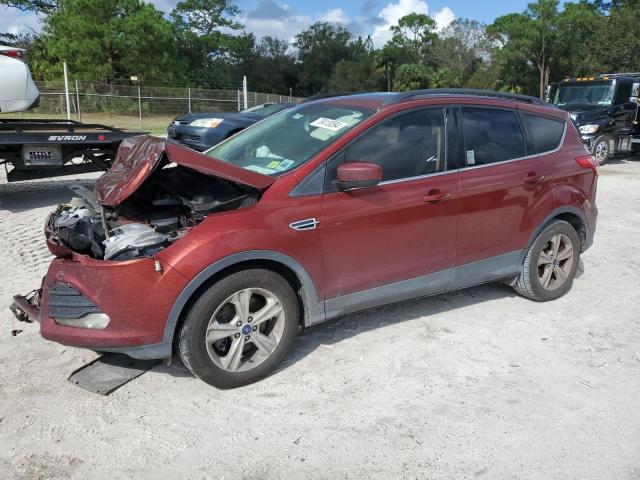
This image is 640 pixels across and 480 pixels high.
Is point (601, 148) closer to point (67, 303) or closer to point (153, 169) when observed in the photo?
point (153, 169)

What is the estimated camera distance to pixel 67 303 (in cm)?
319

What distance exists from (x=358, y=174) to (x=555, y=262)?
242 centimetres

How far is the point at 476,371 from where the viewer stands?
372 cm

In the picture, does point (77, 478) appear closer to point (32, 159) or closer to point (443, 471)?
point (443, 471)

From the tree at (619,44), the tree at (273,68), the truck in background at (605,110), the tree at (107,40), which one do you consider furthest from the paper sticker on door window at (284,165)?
the tree at (273,68)

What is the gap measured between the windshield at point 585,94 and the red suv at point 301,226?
12.2m

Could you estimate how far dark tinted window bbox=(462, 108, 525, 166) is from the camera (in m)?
4.25

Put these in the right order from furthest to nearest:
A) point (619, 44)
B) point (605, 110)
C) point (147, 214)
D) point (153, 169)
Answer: point (619, 44), point (605, 110), point (147, 214), point (153, 169)

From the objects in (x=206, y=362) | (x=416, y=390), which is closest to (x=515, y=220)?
(x=416, y=390)

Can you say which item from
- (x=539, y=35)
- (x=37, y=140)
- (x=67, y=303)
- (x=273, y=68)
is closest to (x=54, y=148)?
(x=37, y=140)

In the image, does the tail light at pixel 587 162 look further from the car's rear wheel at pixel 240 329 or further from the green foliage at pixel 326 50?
the green foliage at pixel 326 50

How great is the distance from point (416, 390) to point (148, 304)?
5.65 ft

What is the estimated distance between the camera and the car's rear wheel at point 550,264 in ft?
15.5

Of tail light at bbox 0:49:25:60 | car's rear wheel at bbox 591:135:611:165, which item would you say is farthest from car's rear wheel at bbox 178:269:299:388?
car's rear wheel at bbox 591:135:611:165
